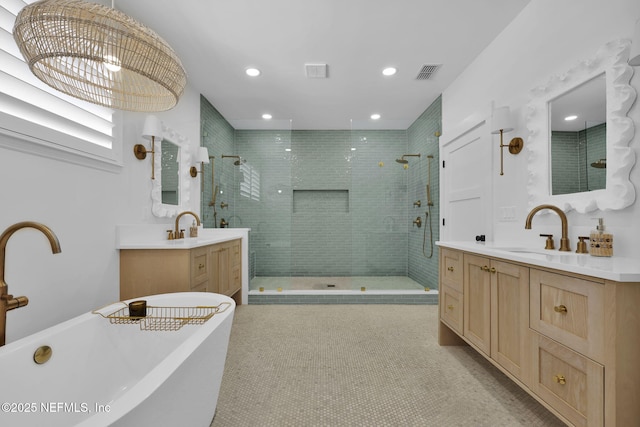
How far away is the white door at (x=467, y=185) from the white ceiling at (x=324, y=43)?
79cm

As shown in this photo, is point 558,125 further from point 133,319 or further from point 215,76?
point 215,76

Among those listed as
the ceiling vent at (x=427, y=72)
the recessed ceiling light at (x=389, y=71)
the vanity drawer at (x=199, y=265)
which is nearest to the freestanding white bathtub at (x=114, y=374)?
the vanity drawer at (x=199, y=265)

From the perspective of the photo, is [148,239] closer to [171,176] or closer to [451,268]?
[171,176]

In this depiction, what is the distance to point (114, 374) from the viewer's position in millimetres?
1474

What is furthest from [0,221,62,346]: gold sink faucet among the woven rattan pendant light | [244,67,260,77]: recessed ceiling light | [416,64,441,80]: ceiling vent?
[416,64,441,80]: ceiling vent

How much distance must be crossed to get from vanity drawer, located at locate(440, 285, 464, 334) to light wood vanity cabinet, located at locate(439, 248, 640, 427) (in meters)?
0.24

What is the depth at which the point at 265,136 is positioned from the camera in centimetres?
421

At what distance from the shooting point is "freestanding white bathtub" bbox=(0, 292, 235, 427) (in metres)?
0.86

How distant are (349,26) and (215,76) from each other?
1623 millimetres

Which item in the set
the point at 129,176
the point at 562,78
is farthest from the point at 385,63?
the point at 129,176

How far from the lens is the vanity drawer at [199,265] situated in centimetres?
234

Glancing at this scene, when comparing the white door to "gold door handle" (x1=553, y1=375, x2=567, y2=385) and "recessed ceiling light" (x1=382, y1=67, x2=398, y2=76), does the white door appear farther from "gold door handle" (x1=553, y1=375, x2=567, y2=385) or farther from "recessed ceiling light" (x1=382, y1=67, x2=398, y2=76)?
"gold door handle" (x1=553, y1=375, x2=567, y2=385)

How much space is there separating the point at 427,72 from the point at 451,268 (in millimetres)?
2165

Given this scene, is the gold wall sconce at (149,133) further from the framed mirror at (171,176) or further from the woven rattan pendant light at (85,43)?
the woven rattan pendant light at (85,43)
